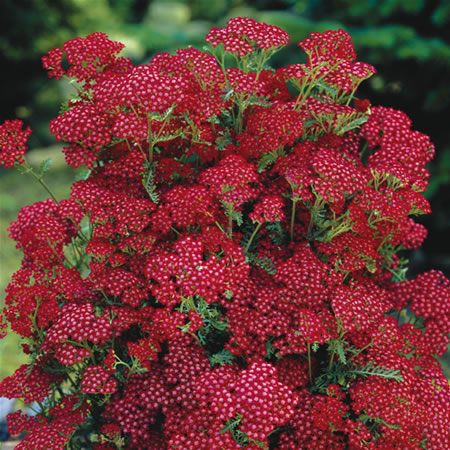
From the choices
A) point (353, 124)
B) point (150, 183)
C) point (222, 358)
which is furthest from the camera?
point (353, 124)

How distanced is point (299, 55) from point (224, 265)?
14.1 feet

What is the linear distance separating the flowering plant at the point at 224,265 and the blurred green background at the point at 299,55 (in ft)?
6.51

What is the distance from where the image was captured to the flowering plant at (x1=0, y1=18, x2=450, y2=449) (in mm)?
1955

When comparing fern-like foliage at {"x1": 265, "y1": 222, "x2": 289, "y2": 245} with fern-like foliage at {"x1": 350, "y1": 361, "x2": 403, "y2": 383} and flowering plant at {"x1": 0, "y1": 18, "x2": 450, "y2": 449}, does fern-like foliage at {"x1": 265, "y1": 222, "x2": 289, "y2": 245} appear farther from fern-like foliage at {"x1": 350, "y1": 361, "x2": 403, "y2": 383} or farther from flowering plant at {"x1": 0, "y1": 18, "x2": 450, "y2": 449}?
fern-like foliage at {"x1": 350, "y1": 361, "x2": 403, "y2": 383}

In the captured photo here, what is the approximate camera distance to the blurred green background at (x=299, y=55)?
4.99 metres

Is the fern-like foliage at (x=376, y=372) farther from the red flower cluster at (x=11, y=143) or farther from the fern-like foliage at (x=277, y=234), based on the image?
the red flower cluster at (x=11, y=143)

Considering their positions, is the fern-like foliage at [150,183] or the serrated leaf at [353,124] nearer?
the fern-like foliage at [150,183]

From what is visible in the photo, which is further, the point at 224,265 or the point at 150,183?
the point at 150,183

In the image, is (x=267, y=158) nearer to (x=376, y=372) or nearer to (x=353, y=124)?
(x=353, y=124)

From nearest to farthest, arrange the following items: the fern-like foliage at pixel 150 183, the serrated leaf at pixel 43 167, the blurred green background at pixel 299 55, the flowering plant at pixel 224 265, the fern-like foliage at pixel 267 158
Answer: the flowering plant at pixel 224 265, the fern-like foliage at pixel 150 183, the fern-like foliage at pixel 267 158, the serrated leaf at pixel 43 167, the blurred green background at pixel 299 55

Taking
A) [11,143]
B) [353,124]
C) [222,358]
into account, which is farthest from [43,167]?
[353,124]

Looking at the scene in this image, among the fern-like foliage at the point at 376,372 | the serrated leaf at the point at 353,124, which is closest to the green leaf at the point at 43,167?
the serrated leaf at the point at 353,124

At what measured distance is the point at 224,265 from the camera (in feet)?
6.33

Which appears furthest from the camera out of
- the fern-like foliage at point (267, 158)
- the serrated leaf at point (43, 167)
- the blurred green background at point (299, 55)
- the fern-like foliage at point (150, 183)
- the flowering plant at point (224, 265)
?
the blurred green background at point (299, 55)
